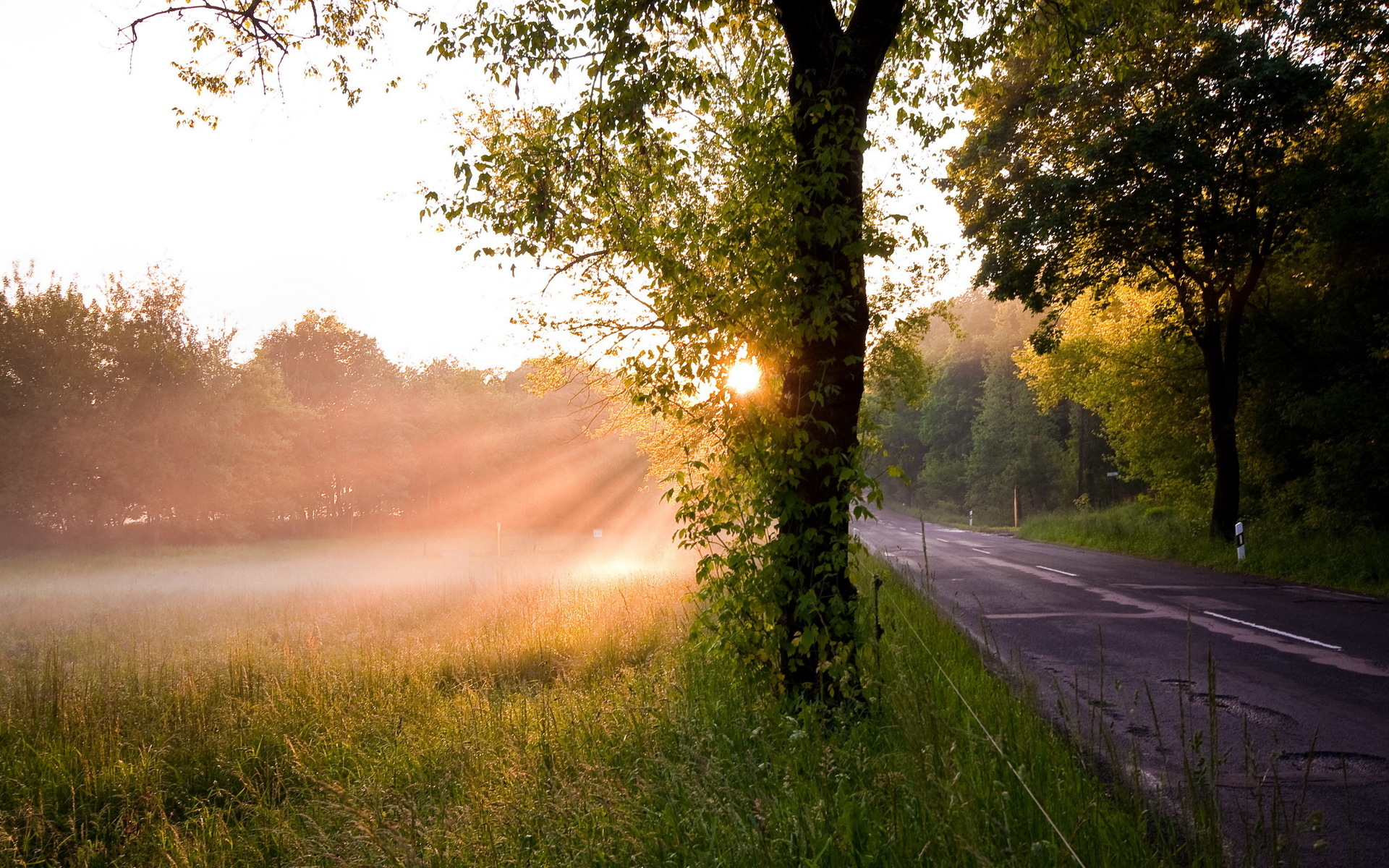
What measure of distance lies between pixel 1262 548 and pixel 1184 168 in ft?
25.9

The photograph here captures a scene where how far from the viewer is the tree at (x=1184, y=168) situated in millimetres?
14234

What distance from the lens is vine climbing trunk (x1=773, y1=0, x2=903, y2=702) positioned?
4840 mm

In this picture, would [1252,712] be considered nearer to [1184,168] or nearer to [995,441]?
[1184,168]

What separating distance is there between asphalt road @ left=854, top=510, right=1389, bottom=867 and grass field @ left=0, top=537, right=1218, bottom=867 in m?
0.48

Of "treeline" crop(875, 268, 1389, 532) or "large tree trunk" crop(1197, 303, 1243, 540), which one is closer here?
"treeline" crop(875, 268, 1389, 532)

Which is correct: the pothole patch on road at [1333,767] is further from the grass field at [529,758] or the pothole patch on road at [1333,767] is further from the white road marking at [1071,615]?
the white road marking at [1071,615]

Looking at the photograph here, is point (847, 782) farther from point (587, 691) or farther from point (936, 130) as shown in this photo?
point (936, 130)

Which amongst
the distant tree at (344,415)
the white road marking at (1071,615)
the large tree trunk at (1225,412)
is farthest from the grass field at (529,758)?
the distant tree at (344,415)

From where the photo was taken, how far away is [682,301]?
5.05 m

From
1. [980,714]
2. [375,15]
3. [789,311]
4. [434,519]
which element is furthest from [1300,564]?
[434,519]

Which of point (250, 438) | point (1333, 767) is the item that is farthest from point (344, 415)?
point (1333, 767)

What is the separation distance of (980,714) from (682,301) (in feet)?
10.6

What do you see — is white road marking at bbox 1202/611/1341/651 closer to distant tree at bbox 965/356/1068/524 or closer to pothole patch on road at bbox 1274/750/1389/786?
pothole patch on road at bbox 1274/750/1389/786

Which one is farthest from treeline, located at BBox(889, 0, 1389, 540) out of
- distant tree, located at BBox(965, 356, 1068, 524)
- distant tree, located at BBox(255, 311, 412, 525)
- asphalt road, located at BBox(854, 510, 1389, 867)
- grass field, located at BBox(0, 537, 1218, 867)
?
distant tree, located at BBox(255, 311, 412, 525)
